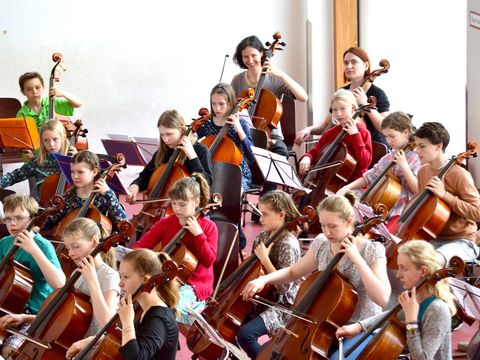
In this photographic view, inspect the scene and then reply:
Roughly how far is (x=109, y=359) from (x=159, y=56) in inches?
203

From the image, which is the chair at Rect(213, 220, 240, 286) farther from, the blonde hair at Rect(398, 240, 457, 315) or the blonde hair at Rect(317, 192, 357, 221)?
the blonde hair at Rect(398, 240, 457, 315)

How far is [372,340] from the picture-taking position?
3426 mm

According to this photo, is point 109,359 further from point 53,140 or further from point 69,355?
point 53,140

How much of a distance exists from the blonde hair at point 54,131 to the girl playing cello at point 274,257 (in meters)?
1.93

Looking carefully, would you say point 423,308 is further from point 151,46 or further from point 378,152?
point 151,46

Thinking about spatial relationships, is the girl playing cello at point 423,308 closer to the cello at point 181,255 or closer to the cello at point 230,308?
the cello at point 230,308

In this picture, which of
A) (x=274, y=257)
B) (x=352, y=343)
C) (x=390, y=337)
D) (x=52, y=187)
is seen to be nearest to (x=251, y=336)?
(x=274, y=257)

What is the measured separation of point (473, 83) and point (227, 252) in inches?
107

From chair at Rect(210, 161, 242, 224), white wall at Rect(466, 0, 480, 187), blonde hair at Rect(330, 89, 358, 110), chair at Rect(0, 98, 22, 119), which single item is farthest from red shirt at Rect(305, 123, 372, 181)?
chair at Rect(0, 98, 22, 119)

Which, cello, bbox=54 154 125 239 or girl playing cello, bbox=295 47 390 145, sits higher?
girl playing cello, bbox=295 47 390 145

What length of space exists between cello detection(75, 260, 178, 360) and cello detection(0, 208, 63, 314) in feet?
2.20

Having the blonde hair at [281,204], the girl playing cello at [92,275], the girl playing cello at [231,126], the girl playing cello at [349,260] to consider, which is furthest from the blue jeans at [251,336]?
the girl playing cello at [231,126]

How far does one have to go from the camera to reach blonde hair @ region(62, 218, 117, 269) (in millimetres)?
4012

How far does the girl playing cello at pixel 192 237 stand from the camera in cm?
435
